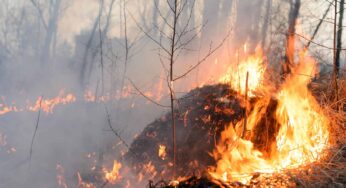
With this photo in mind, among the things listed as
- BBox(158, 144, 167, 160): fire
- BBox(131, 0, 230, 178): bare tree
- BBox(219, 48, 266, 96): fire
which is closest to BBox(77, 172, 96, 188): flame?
BBox(158, 144, 167, 160): fire

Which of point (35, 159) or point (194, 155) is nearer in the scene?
point (194, 155)

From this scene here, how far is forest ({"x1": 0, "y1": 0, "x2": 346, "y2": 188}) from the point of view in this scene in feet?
16.2

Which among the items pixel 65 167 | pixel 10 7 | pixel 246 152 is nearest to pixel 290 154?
pixel 246 152

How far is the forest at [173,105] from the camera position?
4.95 m

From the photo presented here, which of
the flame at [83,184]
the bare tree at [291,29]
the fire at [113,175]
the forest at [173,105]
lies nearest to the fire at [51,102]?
the forest at [173,105]

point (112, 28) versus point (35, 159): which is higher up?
point (112, 28)

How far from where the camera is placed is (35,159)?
32.9 ft

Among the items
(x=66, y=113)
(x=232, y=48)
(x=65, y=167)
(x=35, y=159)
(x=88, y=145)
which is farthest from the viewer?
(x=232, y=48)

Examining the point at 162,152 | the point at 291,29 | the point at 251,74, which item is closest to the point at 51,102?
the point at 162,152

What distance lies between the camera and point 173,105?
30.2 feet

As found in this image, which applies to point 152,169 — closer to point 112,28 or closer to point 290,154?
point 290,154

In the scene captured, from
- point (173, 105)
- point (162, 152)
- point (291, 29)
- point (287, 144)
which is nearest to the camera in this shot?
point (287, 144)

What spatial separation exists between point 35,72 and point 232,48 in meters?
13.4

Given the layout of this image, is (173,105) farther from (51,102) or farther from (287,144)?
(51,102)
